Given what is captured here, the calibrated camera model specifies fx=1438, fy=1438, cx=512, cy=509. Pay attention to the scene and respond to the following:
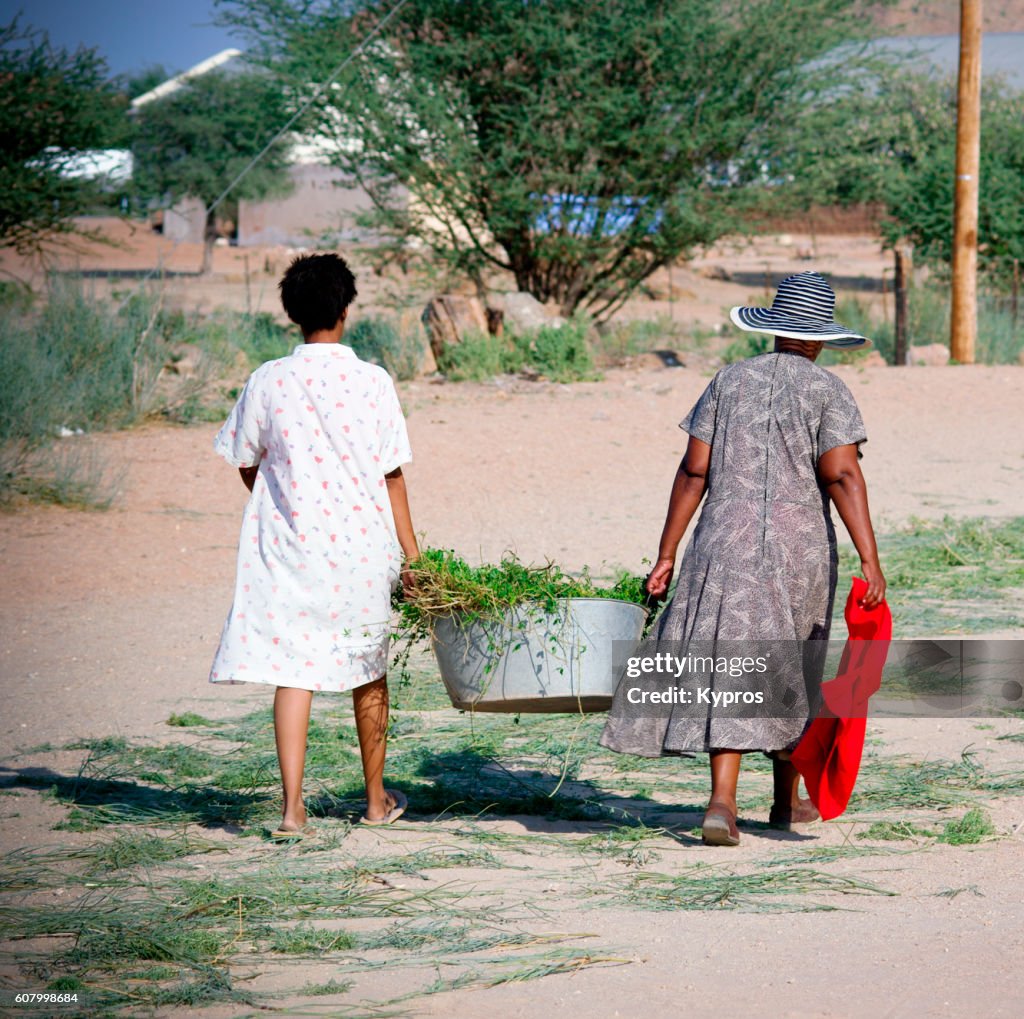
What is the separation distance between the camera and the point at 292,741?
4.21m

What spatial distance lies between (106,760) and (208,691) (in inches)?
43.5

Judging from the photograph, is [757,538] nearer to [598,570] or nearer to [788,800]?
[788,800]

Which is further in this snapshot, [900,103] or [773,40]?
[900,103]

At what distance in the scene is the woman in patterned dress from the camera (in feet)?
13.4

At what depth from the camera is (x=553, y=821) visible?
180 inches

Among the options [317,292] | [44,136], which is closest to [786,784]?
[317,292]

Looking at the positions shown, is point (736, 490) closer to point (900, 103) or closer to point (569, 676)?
point (569, 676)

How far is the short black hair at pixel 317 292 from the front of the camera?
422 centimetres

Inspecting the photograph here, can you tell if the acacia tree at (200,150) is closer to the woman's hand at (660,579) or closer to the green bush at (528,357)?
the green bush at (528,357)

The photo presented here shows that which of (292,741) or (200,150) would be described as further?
(200,150)

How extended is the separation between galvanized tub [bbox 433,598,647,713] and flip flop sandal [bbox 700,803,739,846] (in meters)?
0.45

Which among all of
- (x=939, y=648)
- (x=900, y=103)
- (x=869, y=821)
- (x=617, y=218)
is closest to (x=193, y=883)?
(x=869, y=821)

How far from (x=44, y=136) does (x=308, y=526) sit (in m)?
18.4

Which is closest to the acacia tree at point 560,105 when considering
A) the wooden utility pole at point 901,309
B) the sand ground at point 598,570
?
the wooden utility pole at point 901,309
